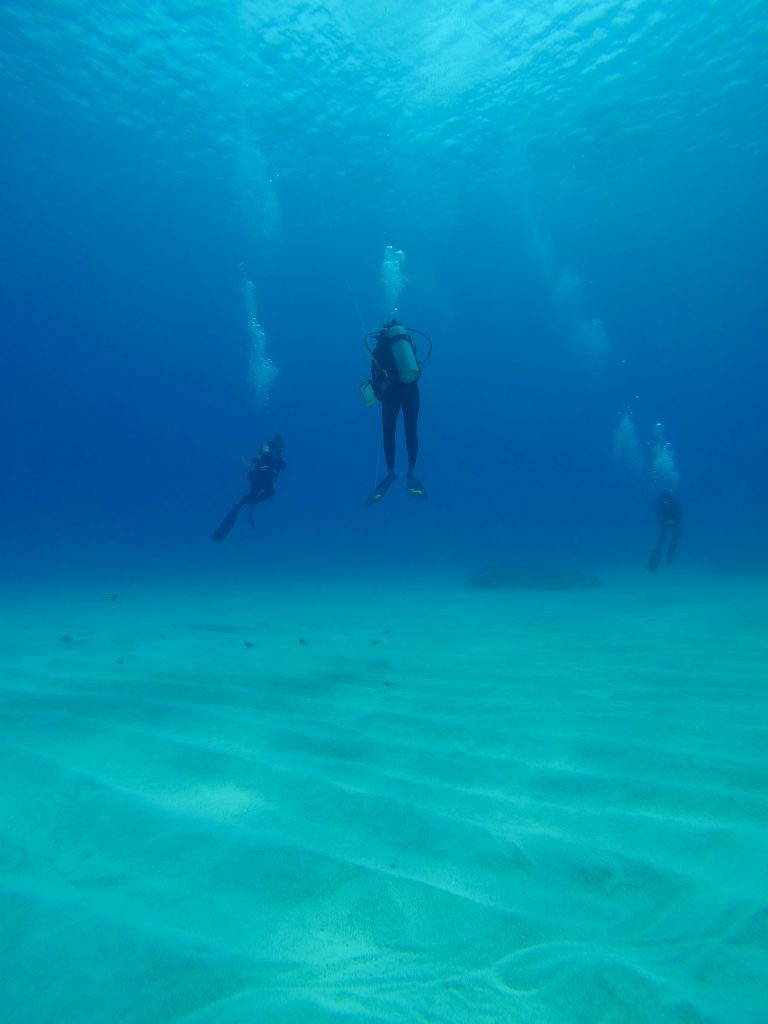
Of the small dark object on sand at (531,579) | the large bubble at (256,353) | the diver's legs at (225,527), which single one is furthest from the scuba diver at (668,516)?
the large bubble at (256,353)

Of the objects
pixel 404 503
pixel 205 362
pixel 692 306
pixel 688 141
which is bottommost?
pixel 404 503

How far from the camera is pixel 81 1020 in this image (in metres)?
1.38

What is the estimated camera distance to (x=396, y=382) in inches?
274

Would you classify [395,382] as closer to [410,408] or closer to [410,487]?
[410,408]

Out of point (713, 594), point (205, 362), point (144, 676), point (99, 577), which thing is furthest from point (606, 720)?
point (205, 362)

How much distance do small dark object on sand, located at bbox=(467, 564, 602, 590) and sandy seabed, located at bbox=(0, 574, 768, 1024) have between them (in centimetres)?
968

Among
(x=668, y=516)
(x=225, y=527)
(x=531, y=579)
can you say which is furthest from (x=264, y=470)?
(x=668, y=516)

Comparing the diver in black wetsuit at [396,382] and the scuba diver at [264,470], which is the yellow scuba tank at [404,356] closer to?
the diver in black wetsuit at [396,382]

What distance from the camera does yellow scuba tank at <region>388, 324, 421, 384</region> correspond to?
20.9ft

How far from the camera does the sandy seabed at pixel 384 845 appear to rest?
1.48 meters

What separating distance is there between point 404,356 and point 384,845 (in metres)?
5.28

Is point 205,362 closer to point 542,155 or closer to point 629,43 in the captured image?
point 542,155

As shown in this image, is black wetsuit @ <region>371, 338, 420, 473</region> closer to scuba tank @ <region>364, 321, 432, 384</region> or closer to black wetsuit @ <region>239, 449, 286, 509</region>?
scuba tank @ <region>364, 321, 432, 384</region>

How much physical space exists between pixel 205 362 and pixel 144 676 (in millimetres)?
111133
